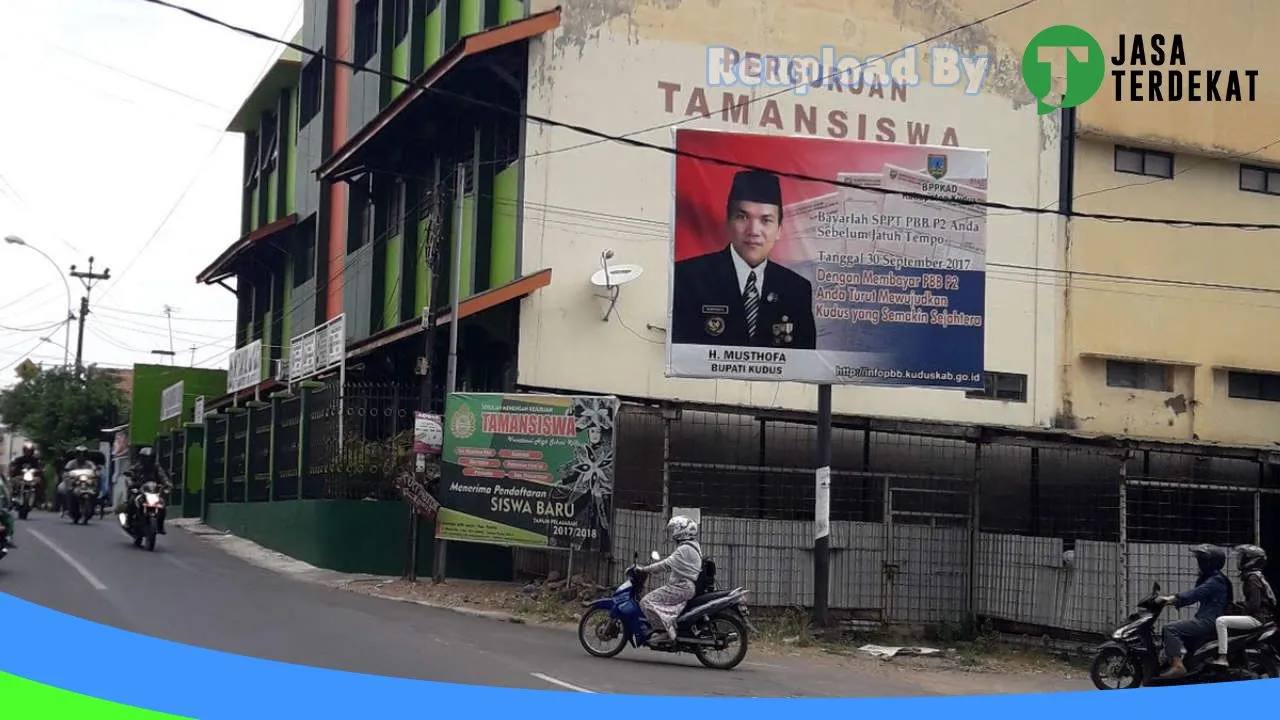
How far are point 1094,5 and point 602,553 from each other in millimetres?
13661

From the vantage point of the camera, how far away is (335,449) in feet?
65.9

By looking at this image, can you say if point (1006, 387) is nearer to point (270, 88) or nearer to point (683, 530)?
point (683, 530)

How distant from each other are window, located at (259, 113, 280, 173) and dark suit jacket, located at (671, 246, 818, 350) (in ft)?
67.3

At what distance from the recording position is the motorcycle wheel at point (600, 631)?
43.9ft

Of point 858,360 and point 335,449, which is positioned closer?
point 858,360

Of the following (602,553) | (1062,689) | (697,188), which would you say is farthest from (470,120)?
(1062,689)

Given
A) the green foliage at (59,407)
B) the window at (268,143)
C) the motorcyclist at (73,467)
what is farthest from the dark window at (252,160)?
the motorcyclist at (73,467)

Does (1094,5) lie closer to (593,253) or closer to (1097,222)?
(1097,222)

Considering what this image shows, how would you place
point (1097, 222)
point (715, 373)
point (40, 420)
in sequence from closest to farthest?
point (715, 373)
point (1097, 222)
point (40, 420)

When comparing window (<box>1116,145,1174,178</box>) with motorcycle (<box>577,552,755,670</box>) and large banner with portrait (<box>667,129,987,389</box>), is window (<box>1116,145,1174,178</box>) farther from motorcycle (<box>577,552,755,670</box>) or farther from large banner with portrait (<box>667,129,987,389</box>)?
motorcycle (<box>577,552,755,670</box>)

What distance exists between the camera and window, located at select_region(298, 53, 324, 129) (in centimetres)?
3102

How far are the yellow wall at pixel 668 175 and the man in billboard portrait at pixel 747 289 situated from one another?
423cm

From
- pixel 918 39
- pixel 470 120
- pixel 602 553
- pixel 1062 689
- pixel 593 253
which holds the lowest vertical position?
pixel 1062 689

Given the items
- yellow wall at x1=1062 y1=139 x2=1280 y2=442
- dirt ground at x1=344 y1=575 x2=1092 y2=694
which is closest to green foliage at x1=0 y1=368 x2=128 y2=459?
dirt ground at x1=344 y1=575 x2=1092 y2=694
